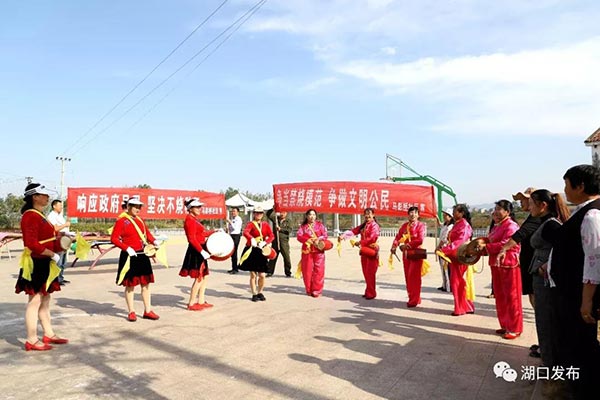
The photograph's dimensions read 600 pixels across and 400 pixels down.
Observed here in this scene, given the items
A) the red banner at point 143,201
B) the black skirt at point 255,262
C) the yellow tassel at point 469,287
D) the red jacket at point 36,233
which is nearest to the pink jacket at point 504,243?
the yellow tassel at point 469,287

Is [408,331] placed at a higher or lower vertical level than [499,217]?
lower

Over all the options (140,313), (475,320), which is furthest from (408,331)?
(140,313)

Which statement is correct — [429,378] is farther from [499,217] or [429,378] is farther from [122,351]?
[122,351]

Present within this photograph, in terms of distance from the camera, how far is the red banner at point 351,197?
1256 centimetres

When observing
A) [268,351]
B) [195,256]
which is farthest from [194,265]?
[268,351]

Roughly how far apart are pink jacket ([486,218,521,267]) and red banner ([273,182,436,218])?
7.05 m

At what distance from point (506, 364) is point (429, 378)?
88 cm

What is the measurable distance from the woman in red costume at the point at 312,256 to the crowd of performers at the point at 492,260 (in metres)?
0.02

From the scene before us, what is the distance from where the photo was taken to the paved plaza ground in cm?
353

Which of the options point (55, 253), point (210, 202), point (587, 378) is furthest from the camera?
point (210, 202)

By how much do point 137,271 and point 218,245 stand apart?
128 cm

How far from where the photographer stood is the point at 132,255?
230 inches

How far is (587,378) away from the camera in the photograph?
9.24 feet

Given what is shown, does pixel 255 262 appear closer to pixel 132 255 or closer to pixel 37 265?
pixel 132 255
